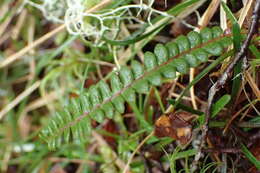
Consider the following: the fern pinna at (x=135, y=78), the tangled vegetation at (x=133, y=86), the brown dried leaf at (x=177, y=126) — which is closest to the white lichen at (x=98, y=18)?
the tangled vegetation at (x=133, y=86)

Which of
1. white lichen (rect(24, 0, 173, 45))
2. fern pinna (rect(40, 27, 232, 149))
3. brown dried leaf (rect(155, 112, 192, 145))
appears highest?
white lichen (rect(24, 0, 173, 45))

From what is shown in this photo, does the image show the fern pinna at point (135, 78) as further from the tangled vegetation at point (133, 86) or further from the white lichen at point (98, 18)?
the white lichen at point (98, 18)

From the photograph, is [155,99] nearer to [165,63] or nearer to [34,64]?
[165,63]

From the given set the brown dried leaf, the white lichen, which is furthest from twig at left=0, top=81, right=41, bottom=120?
the brown dried leaf

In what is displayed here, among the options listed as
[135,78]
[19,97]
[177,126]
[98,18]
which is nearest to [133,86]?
[135,78]

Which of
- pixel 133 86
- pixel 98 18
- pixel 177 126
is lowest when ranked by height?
pixel 177 126

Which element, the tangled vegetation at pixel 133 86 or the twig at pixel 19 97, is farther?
the twig at pixel 19 97

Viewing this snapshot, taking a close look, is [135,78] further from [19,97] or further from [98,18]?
[19,97]

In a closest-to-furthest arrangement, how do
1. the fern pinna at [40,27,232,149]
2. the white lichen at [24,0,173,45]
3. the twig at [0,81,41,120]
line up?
the fern pinna at [40,27,232,149]
the white lichen at [24,0,173,45]
the twig at [0,81,41,120]

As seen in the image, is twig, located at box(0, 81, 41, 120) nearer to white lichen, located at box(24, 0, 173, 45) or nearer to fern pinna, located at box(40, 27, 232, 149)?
A: white lichen, located at box(24, 0, 173, 45)
